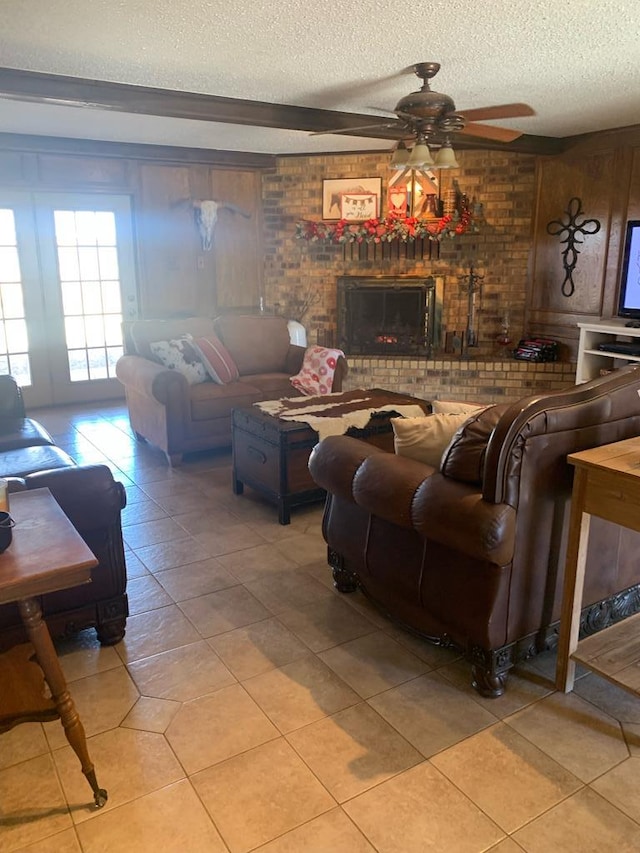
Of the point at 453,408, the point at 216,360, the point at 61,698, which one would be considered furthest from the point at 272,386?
the point at 61,698

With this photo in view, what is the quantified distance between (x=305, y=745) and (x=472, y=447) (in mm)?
1040

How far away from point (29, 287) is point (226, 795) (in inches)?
210

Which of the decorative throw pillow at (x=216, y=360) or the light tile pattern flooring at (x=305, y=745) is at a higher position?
the decorative throw pillow at (x=216, y=360)

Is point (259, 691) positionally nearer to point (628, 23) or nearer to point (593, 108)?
point (628, 23)

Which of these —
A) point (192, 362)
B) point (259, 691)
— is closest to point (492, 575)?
point (259, 691)

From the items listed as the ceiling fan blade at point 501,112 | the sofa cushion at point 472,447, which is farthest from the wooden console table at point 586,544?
the ceiling fan blade at point 501,112

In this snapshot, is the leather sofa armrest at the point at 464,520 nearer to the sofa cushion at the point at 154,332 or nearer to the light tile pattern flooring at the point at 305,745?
the light tile pattern flooring at the point at 305,745

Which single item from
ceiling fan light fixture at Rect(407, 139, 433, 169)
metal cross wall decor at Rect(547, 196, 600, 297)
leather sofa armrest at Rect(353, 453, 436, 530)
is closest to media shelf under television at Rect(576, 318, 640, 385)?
metal cross wall decor at Rect(547, 196, 600, 297)

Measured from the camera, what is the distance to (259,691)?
221cm

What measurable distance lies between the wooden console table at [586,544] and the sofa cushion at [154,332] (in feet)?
11.7

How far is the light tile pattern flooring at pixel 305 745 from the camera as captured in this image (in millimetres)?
1665

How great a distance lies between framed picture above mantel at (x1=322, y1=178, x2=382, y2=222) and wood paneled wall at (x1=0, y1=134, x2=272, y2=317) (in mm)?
748

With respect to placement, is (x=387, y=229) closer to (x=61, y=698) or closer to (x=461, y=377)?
(x=461, y=377)

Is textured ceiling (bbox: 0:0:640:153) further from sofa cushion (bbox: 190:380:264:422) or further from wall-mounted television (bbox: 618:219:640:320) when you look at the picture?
sofa cushion (bbox: 190:380:264:422)
